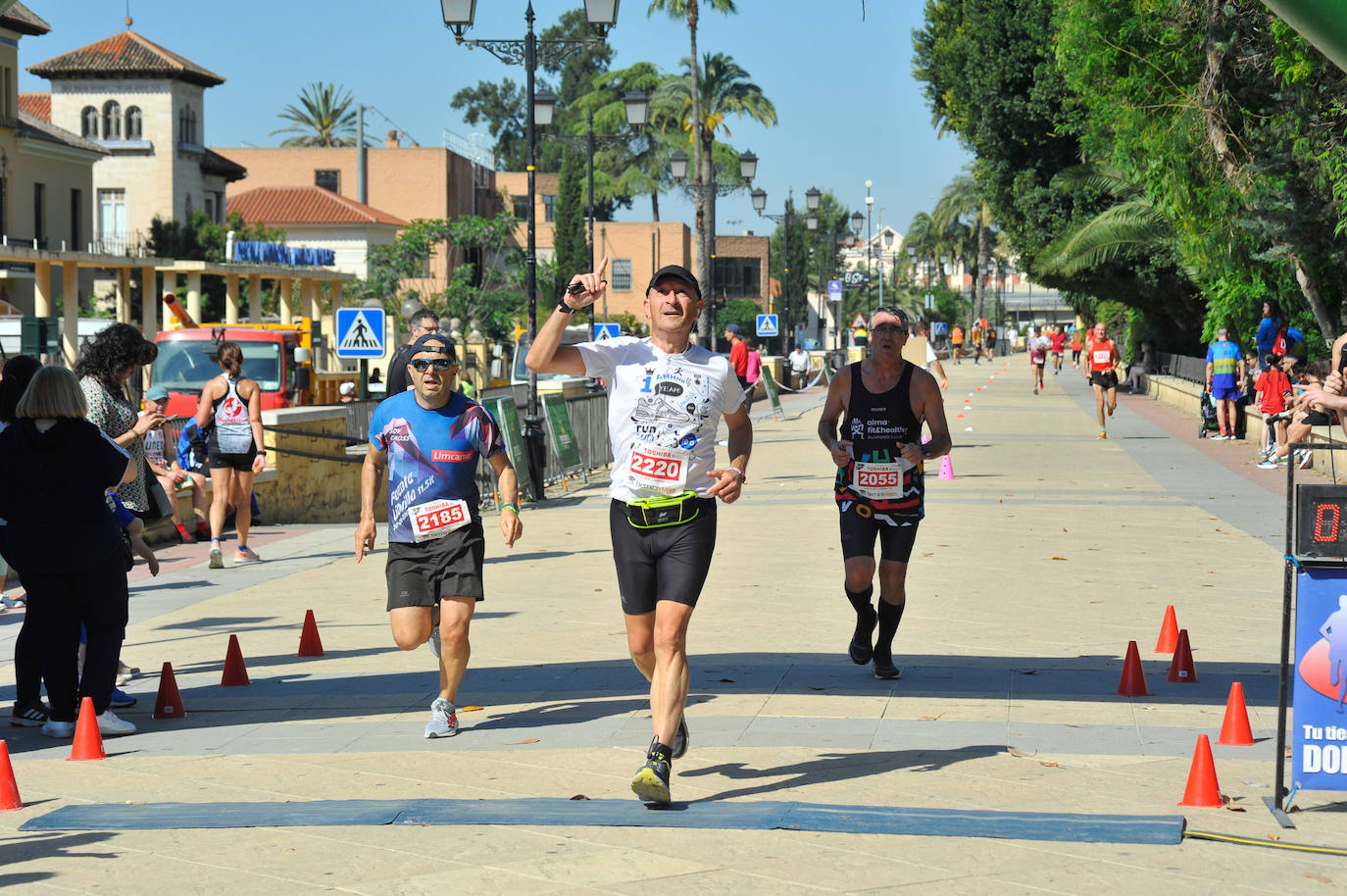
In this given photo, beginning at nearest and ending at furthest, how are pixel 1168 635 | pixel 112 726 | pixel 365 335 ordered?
pixel 112 726 → pixel 1168 635 → pixel 365 335

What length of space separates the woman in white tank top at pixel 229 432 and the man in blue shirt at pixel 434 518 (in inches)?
230

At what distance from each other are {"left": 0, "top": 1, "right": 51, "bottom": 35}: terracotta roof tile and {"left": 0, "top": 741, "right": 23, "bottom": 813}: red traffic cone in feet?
175

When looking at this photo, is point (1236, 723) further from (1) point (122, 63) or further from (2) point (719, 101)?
(1) point (122, 63)

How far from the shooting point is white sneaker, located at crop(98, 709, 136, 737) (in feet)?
23.2

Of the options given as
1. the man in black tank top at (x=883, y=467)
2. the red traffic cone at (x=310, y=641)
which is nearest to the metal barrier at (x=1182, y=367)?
the man in black tank top at (x=883, y=467)

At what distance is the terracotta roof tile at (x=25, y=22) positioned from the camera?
54.2m

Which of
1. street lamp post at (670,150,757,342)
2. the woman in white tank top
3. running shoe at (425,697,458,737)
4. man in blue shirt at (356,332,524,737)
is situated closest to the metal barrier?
street lamp post at (670,150,757,342)

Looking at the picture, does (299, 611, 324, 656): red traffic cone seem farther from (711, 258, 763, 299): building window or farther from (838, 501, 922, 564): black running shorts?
(711, 258, 763, 299): building window

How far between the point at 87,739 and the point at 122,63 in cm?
6450

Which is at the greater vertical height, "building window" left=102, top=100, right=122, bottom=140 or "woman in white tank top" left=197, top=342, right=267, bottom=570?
"building window" left=102, top=100, right=122, bottom=140

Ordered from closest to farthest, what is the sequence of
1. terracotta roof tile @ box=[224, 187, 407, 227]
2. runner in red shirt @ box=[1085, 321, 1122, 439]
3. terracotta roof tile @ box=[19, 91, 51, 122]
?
runner in red shirt @ box=[1085, 321, 1122, 439] → terracotta roof tile @ box=[19, 91, 51, 122] → terracotta roof tile @ box=[224, 187, 407, 227]

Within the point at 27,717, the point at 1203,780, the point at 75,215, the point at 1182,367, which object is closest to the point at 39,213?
the point at 75,215

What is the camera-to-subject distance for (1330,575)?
5.41 meters

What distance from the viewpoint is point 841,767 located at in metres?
6.25
